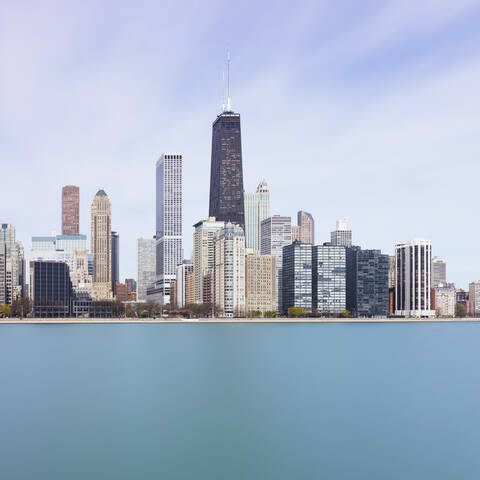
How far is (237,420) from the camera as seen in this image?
1638 inches

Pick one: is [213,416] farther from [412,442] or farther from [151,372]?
[151,372]

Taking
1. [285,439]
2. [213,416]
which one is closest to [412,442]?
[285,439]

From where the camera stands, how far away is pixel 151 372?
2645 inches

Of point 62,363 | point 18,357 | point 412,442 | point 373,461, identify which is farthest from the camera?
point 18,357

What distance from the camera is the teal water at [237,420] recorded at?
31.2m

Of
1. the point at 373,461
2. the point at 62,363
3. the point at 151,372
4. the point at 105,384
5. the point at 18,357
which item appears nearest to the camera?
the point at 373,461

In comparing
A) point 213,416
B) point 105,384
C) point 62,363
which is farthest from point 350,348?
point 213,416

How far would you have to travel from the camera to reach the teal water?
3123 cm

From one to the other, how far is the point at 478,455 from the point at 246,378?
31.1 m

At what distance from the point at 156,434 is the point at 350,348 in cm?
7399

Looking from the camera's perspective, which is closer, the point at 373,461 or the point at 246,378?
the point at 373,461

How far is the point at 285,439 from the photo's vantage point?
36.6m

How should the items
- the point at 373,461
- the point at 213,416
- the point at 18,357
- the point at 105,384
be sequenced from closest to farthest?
1. the point at 373,461
2. the point at 213,416
3. the point at 105,384
4. the point at 18,357

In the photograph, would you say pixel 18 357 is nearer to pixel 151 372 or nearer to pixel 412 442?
pixel 151 372
